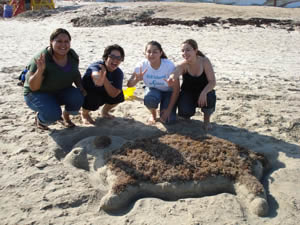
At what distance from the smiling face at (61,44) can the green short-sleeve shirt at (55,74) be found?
0.12 metres

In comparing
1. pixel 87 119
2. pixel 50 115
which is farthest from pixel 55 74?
pixel 87 119

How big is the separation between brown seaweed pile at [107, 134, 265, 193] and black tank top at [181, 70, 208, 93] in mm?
806

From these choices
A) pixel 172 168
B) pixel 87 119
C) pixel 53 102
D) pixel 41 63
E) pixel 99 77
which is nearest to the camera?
pixel 172 168

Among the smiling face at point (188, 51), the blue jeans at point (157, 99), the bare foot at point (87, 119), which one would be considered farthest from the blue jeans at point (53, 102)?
the smiling face at point (188, 51)

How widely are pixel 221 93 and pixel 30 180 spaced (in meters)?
3.12

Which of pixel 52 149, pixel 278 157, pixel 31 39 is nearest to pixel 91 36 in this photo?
pixel 31 39

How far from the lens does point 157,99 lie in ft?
12.3

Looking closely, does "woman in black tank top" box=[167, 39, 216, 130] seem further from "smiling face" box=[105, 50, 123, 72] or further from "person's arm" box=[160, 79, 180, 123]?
"smiling face" box=[105, 50, 123, 72]

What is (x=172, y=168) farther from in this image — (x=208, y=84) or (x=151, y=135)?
(x=208, y=84)

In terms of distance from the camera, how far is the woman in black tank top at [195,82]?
136 inches

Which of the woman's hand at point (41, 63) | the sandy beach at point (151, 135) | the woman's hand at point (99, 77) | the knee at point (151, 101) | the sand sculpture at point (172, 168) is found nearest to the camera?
the sandy beach at point (151, 135)

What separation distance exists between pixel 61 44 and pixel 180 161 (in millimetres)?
1699

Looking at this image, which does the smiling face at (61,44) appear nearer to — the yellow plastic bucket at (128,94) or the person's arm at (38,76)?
the person's arm at (38,76)

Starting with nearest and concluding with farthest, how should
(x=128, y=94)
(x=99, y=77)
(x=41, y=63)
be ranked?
(x=41, y=63)
(x=99, y=77)
(x=128, y=94)
